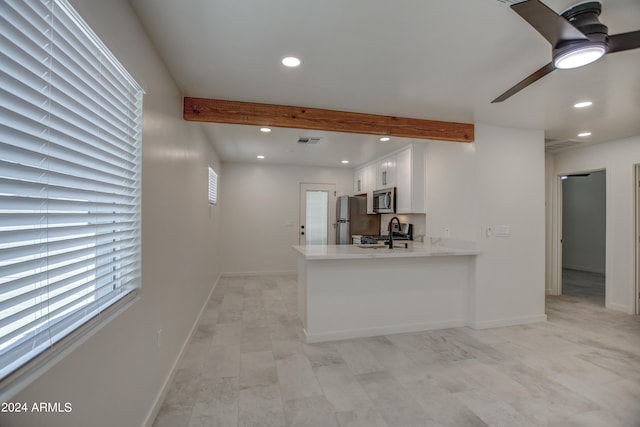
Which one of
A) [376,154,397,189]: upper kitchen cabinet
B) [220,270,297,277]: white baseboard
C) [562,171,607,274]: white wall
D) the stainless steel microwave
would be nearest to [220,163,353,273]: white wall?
[220,270,297,277]: white baseboard

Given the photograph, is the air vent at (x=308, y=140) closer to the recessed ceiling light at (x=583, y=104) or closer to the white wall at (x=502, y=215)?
the white wall at (x=502, y=215)

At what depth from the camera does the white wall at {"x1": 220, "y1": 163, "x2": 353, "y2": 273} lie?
6.26m

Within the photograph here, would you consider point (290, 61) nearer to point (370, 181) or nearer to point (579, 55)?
point (579, 55)

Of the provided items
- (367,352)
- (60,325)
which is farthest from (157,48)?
(367,352)

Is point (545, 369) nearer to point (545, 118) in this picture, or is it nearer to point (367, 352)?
point (367, 352)

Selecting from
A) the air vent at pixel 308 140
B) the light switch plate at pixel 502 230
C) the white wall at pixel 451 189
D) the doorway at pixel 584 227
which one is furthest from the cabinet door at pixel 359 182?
the doorway at pixel 584 227

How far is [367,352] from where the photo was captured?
9.57 feet

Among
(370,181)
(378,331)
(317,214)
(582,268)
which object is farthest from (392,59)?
(582,268)

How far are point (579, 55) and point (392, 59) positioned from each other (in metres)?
1.04

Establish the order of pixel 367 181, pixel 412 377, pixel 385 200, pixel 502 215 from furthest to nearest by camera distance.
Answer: pixel 367 181
pixel 385 200
pixel 502 215
pixel 412 377

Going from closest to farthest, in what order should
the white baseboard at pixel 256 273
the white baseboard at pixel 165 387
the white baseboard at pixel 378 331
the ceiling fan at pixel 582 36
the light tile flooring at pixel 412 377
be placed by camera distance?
the ceiling fan at pixel 582 36 → the white baseboard at pixel 165 387 → the light tile flooring at pixel 412 377 → the white baseboard at pixel 378 331 → the white baseboard at pixel 256 273

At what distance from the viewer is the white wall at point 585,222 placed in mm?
6918

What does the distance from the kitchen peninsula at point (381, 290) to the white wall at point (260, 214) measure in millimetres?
2916

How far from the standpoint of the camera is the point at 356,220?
596 cm
